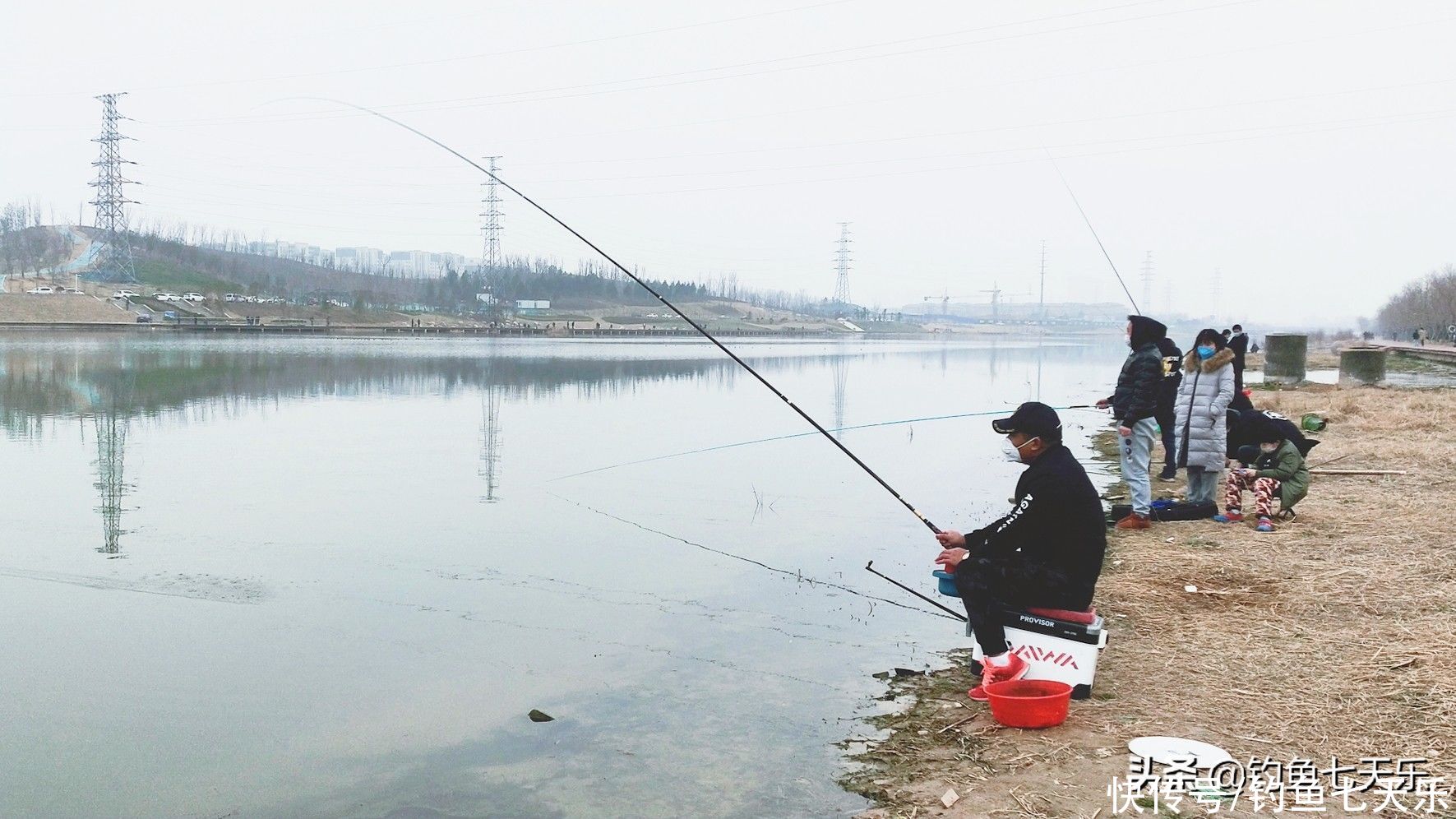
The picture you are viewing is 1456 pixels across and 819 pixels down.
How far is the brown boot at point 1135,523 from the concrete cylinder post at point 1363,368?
20.2 metres

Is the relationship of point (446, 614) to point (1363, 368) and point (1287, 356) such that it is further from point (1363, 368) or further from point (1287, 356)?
point (1363, 368)

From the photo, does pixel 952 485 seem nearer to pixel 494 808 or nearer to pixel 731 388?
pixel 494 808

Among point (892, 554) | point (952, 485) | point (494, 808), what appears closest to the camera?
point (494, 808)

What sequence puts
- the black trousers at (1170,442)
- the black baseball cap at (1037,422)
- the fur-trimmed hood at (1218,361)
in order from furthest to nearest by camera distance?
the black trousers at (1170,442)
the fur-trimmed hood at (1218,361)
the black baseball cap at (1037,422)

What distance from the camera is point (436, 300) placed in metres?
130

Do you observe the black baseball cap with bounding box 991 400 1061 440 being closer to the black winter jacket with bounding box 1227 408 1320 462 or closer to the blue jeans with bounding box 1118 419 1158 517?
the blue jeans with bounding box 1118 419 1158 517

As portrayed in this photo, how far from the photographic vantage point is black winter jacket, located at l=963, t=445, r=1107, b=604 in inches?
199

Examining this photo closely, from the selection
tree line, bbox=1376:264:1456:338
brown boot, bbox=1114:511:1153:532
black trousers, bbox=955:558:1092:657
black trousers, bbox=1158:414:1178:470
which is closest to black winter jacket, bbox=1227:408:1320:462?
brown boot, bbox=1114:511:1153:532

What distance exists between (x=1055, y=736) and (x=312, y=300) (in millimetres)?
110627

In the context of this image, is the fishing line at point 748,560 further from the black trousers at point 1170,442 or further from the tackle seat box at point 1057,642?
the black trousers at point 1170,442

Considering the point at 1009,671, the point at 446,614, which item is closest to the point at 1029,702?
the point at 1009,671

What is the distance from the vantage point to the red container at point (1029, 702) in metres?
4.89

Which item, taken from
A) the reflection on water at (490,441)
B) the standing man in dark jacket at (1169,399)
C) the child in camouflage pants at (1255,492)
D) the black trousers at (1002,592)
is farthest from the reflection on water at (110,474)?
the child in camouflage pants at (1255,492)

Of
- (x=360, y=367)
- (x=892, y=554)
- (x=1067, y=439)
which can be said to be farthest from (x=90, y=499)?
(x=360, y=367)
